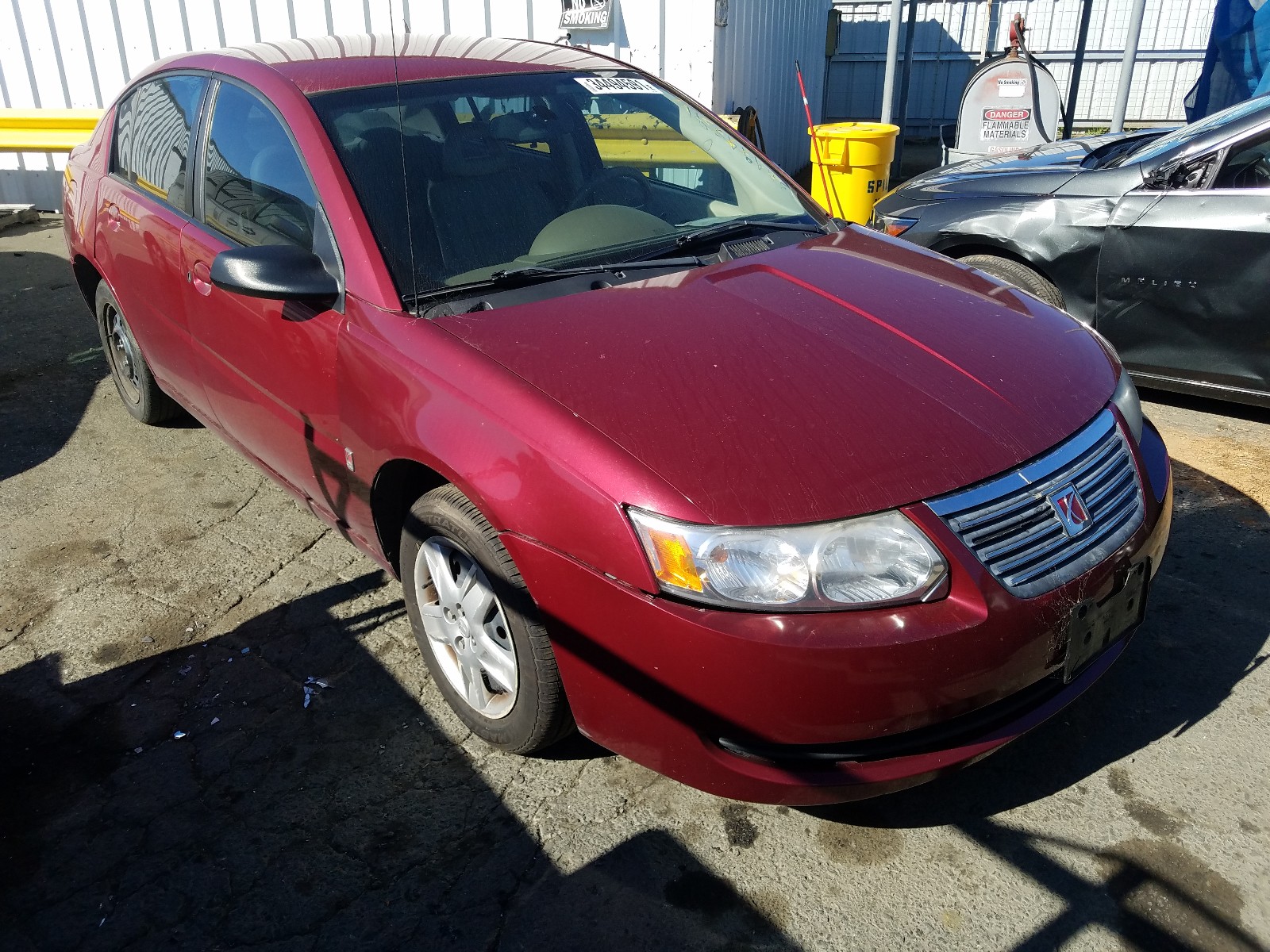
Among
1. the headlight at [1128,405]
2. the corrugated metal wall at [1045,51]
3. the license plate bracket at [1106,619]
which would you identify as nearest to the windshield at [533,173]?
the headlight at [1128,405]

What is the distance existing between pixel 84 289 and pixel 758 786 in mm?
4329

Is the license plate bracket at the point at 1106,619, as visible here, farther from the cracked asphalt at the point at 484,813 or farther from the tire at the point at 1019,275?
the tire at the point at 1019,275

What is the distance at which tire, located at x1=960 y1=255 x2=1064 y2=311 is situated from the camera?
468 cm

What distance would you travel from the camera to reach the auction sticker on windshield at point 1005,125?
9.09 m

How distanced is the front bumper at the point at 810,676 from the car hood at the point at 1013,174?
122 inches

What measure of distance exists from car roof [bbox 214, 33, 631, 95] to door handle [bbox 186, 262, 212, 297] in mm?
700

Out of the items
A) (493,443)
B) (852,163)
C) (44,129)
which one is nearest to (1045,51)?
(852,163)

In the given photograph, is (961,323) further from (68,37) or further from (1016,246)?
(68,37)

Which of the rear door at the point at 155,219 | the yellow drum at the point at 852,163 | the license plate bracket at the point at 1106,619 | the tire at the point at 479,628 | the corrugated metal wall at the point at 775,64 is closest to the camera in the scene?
the license plate bracket at the point at 1106,619

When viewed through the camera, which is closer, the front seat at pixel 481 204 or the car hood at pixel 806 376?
the car hood at pixel 806 376

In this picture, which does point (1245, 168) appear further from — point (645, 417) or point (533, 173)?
point (645, 417)

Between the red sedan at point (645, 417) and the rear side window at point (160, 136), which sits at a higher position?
the rear side window at point (160, 136)

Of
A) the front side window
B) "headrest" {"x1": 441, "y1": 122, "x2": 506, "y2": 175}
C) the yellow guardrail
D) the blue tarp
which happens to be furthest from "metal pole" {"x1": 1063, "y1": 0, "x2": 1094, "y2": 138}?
the yellow guardrail

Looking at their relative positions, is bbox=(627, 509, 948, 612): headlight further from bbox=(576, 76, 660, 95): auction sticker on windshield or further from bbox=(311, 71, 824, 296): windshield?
bbox=(576, 76, 660, 95): auction sticker on windshield
